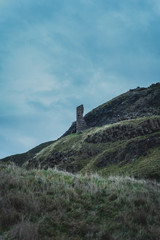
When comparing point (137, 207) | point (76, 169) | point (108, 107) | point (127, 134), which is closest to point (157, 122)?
point (127, 134)

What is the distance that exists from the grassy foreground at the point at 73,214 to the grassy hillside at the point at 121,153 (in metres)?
6.19

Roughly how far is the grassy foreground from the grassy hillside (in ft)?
20.3

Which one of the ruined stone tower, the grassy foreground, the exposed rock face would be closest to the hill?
the exposed rock face

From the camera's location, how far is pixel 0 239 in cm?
393

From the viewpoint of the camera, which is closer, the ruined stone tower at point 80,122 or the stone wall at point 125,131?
the stone wall at point 125,131

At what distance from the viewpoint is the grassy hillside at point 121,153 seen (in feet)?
70.6

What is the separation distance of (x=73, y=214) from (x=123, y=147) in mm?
25279

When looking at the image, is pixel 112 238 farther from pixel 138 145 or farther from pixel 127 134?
pixel 127 134

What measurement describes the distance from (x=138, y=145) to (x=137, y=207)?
71.9 feet

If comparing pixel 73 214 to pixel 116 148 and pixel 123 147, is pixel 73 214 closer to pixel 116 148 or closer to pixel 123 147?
pixel 123 147

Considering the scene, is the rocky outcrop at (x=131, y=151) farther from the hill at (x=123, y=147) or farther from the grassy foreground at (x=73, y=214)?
the grassy foreground at (x=73, y=214)

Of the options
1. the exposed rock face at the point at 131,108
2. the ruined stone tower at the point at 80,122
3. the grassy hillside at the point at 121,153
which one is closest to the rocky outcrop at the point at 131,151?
the grassy hillside at the point at 121,153

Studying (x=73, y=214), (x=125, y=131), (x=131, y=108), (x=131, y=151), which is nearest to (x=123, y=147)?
(x=131, y=151)

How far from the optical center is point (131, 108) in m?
57.5
